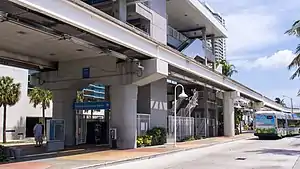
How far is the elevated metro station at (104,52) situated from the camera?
16.8 metres

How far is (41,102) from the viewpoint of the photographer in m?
41.2

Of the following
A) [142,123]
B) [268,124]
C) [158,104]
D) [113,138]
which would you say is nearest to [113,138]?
[113,138]

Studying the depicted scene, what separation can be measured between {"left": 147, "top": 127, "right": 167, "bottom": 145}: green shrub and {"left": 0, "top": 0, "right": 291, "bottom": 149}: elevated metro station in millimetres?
598

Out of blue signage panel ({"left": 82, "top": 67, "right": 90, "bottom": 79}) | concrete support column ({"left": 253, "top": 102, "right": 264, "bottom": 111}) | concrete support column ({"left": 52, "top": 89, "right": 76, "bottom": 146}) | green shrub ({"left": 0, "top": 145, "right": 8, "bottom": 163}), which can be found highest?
blue signage panel ({"left": 82, "top": 67, "right": 90, "bottom": 79})

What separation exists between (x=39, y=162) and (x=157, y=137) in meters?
12.8

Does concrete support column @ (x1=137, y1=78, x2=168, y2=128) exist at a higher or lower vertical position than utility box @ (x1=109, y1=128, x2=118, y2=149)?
higher

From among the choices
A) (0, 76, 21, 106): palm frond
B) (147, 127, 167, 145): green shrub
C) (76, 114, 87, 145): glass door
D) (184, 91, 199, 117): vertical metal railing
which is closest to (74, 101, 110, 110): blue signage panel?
(76, 114, 87, 145): glass door

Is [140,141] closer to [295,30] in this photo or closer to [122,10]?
[122,10]

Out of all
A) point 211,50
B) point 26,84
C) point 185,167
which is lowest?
point 185,167

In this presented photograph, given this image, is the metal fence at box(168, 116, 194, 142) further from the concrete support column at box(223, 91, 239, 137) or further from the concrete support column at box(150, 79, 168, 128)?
the concrete support column at box(223, 91, 239, 137)

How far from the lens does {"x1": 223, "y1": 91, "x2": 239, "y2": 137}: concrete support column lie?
45406 mm

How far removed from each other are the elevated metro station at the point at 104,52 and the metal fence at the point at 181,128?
301mm

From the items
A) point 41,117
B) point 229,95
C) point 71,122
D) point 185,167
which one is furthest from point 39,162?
point 229,95

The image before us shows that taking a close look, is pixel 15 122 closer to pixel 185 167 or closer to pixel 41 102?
pixel 41 102
